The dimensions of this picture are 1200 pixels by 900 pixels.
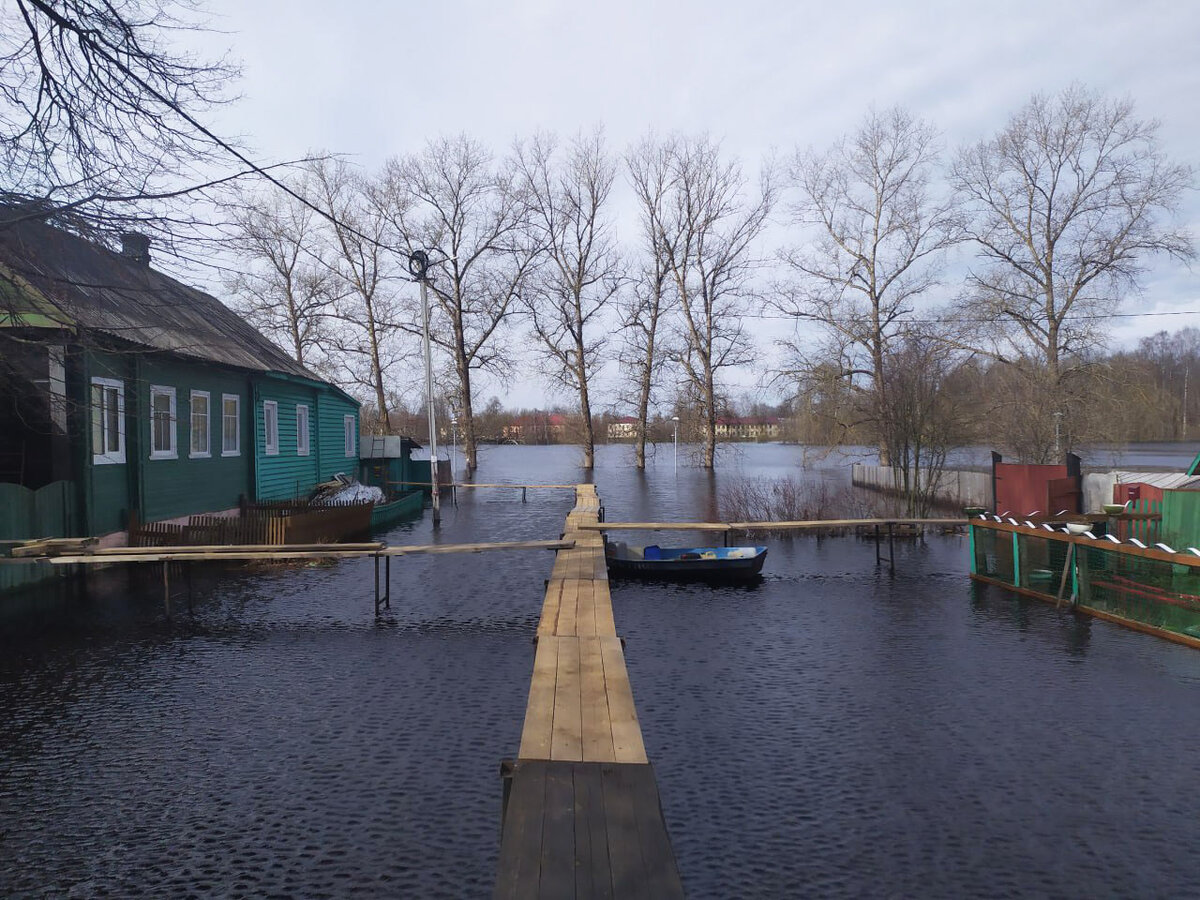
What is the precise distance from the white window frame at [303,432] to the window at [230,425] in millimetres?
3578

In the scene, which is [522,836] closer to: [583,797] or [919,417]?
[583,797]

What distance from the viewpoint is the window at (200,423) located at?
1636 cm

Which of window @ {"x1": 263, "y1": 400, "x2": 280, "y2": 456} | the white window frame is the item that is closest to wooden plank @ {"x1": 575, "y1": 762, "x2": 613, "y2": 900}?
window @ {"x1": 263, "y1": 400, "x2": 280, "y2": 456}

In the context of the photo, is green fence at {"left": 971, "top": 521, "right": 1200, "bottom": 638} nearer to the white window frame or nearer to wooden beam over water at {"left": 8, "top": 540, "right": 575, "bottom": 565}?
wooden beam over water at {"left": 8, "top": 540, "right": 575, "bottom": 565}

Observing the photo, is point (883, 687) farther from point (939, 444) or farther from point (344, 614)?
point (939, 444)

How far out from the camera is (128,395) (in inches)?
540

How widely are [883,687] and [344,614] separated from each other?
665 centimetres

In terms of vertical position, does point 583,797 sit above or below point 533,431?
below

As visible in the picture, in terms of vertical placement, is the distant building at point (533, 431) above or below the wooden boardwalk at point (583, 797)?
above

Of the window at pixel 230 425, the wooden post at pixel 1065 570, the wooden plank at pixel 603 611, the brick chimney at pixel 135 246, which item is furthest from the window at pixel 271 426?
the wooden post at pixel 1065 570

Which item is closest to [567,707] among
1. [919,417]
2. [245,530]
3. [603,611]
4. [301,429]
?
[603,611]

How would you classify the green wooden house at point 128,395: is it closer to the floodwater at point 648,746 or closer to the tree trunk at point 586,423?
the floodwater at point 648,746

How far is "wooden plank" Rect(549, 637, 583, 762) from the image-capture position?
463cm

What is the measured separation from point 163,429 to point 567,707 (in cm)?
1256
